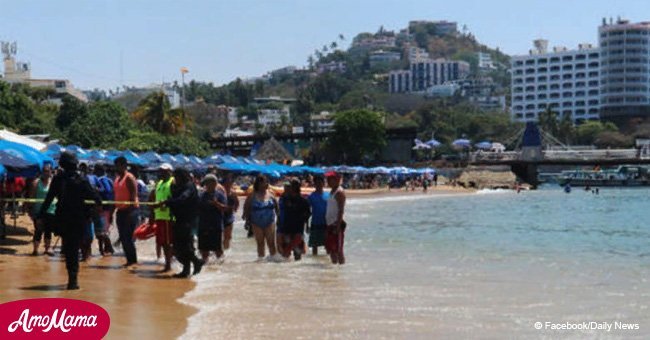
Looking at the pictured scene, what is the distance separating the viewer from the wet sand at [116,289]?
793cm

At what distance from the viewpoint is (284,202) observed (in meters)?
13.7

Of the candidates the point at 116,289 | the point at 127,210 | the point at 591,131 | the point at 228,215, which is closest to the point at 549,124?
the point at 591,131

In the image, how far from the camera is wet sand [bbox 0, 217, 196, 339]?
793 centimetres

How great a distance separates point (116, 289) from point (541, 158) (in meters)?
107

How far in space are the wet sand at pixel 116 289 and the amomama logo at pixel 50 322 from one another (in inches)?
12.7

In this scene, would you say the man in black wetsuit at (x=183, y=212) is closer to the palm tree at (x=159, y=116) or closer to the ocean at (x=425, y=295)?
the ocean at (x=425, y=295)

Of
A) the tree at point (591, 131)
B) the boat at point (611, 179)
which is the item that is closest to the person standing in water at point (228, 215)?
the boat at point (611, 179)

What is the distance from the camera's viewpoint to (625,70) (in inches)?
6767

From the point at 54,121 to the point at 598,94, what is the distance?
5185 inches

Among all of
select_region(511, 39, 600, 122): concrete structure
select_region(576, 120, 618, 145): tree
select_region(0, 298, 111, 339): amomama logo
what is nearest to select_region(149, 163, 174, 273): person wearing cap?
select_region(0, 298, 111, 339): amomama logo

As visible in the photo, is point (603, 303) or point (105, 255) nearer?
point (603, 303)

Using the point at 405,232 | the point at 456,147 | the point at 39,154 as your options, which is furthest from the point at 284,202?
the point at 456,147

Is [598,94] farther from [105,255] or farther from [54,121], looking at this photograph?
[105,255]

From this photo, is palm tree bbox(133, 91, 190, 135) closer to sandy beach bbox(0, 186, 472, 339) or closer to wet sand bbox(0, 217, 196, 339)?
sandy beach bbox(0, 186, 472, 339)
